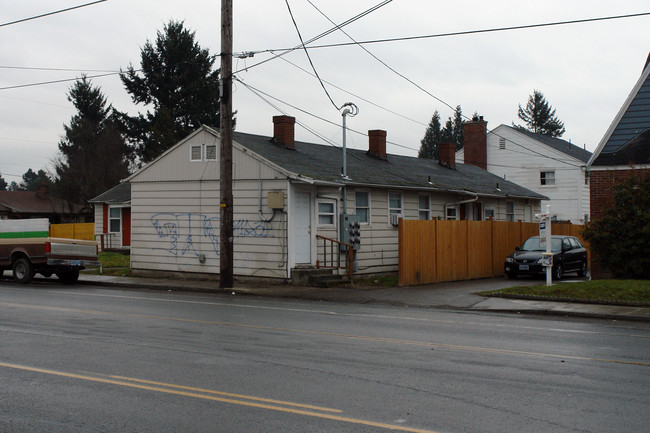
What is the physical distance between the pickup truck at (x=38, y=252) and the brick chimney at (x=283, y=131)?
24.8ft

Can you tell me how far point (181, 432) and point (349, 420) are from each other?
1501mm

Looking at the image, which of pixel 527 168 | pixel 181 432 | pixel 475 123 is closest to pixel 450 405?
pixel 181 432

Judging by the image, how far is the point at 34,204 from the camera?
61656mm

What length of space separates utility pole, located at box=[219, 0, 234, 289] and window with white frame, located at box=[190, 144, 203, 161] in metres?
3.52

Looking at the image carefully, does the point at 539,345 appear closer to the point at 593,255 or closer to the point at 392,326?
the point at 392,326

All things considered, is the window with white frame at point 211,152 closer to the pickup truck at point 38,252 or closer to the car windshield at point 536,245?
the pickup truck at point 38,252

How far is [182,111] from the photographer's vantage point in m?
56.0

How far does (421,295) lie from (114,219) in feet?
78.9

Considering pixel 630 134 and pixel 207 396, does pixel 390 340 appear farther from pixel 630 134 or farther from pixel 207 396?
pixel 630 134

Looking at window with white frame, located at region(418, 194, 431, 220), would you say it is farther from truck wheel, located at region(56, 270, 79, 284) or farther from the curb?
truck wheel, located at region(56, 270, 79, 284)

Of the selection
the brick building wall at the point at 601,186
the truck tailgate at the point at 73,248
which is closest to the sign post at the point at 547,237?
the brick building wall at the point at 601,186

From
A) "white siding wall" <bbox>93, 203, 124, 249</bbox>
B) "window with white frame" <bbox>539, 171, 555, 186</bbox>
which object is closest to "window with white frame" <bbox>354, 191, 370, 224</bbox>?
"white siding wall" <bbox>93, 203, 124, 249</bbox>

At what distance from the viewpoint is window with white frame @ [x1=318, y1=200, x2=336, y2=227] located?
22.1 m

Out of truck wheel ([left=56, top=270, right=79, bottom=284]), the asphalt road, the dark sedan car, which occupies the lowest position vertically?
the asphalt road
